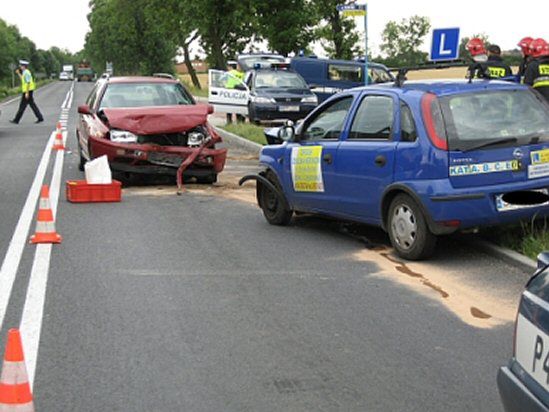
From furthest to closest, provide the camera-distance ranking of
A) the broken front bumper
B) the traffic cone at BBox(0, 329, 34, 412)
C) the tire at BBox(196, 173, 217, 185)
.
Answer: the tire at BBox(196, 173, 217, 185) < the broken front bumper < the traffic cone at BBox(0, 329, 34, 412)

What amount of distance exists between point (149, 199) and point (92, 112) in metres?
2.50

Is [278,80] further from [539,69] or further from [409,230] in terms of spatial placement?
[409,230]

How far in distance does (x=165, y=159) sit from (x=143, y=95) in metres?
1.87

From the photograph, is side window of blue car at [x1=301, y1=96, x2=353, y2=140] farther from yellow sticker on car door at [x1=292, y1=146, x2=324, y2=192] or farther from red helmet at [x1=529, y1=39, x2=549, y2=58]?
red helmet at [x1=529, y1=39, x2=549, y2=58]

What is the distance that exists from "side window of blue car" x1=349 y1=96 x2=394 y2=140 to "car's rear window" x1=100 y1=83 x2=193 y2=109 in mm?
5901

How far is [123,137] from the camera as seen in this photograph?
12391mm

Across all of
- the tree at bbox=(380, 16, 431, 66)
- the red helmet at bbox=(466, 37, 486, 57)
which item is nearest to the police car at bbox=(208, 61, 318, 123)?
the red helmet at bbox=(466, 37, 486, 57)

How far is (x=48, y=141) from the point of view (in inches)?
840

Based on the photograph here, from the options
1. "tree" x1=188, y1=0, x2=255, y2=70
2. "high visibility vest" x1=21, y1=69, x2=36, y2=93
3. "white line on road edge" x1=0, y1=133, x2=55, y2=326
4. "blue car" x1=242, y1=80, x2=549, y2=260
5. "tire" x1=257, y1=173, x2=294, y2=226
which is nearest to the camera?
"white line on road edge" x1=0, y1=133, x2=55, y2=326

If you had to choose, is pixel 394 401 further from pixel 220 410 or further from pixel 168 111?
pixel 168 111

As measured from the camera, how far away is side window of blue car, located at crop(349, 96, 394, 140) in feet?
26.0

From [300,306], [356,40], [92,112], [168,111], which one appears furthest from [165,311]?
[356,40]

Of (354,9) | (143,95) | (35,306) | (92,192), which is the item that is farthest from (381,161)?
(354,9)

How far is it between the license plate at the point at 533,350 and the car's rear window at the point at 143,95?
11235 mm
